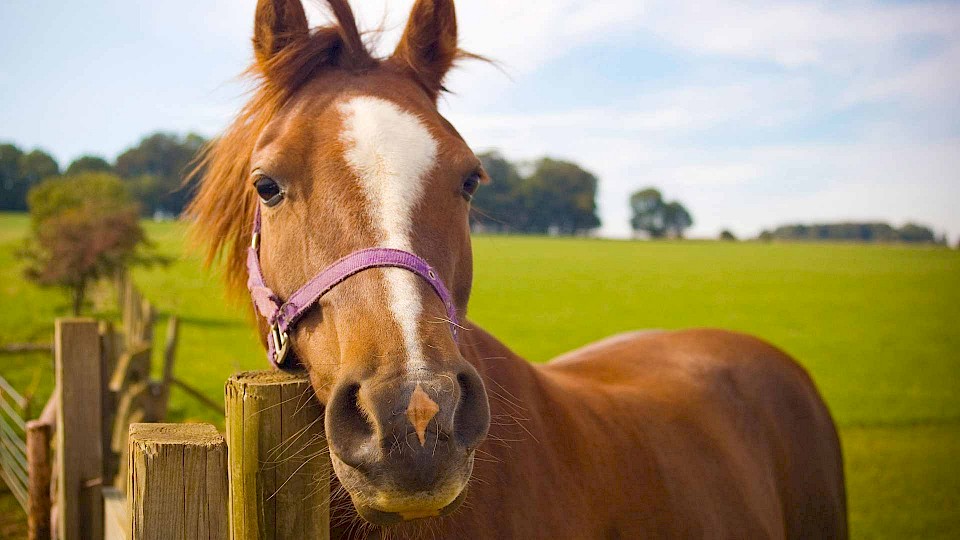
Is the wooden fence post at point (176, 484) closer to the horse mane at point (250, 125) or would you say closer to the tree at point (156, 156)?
the horse mane at point (250, 125)

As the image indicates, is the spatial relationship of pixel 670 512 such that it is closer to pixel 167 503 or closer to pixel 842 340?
pixel 167 503

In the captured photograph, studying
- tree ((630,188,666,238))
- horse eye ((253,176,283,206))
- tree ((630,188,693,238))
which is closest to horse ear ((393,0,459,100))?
horse eye ((253,176,283,206))

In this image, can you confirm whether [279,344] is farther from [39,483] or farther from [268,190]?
[39,483]

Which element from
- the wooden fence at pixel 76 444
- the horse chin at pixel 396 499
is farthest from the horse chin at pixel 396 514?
the wooden fence at pixel 76 444

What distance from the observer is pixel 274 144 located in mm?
1967

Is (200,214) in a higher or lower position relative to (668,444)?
higher

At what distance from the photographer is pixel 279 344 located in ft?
6.25

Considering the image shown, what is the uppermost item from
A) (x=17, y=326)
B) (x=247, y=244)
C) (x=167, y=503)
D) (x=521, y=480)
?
(x=247, y=244)

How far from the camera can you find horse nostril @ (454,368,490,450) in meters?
1.46

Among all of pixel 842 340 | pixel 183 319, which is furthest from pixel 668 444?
pixel 842 340

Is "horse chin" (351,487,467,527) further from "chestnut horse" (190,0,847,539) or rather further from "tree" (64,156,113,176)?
"tree" (64,156,113,176)

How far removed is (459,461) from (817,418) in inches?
134

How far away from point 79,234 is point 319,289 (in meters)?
17.6

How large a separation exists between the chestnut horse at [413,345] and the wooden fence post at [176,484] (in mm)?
270
